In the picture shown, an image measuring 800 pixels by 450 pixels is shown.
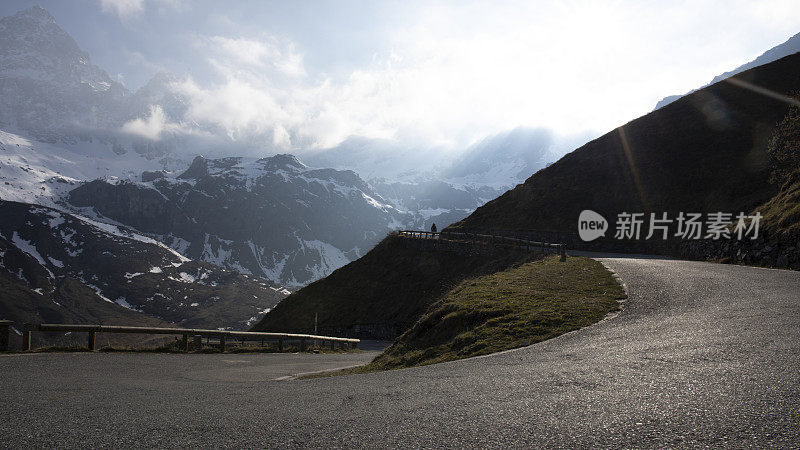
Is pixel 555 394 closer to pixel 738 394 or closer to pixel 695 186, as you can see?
pixel 738 394

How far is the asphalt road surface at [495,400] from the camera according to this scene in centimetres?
446

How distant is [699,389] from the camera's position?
5.41 metres

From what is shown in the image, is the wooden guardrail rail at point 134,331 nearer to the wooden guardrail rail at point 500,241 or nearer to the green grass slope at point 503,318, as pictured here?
the green grass slope at point 503,318

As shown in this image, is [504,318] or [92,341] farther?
→ [92,341]

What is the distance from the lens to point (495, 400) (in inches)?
229

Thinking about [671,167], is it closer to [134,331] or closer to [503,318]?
[503,318]

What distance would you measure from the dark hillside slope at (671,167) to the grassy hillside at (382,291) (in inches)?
623

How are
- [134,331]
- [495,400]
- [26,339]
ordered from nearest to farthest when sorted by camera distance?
[495,400], [26,339], [134,331]

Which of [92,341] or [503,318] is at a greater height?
[503,318]

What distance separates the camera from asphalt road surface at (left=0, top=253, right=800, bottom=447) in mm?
4457

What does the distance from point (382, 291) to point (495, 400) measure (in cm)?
3873

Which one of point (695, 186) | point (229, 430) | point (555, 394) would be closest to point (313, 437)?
point (229, 430)

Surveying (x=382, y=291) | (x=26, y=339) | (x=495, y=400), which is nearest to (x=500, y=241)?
(x=382, y=291)

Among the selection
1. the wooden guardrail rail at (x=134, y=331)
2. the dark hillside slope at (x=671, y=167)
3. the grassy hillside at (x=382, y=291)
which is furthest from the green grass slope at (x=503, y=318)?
the dark hillside slope at (x=671, y=167)
